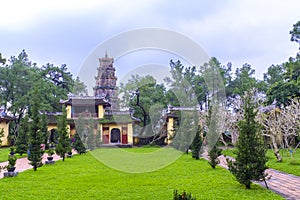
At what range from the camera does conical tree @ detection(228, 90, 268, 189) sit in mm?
7578

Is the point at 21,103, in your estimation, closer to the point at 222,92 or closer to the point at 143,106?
the point at 143,106

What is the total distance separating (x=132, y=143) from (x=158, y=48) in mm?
18825

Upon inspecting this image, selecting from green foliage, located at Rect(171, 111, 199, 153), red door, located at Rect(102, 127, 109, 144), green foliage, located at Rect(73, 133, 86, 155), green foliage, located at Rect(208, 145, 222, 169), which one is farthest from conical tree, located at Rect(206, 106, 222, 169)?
red door, located at Rect(102, 127, 109, 144)

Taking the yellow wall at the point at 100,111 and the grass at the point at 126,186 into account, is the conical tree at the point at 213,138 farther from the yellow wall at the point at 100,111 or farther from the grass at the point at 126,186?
the yellow wall at the point at 100,111

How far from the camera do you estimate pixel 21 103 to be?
29562mm

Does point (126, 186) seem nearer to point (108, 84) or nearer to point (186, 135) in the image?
point (186, 135)

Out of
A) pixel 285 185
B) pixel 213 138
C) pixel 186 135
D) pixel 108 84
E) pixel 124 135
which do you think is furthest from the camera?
pixel 108 84

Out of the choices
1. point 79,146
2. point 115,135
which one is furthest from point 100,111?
point 79,146

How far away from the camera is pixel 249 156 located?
7.69 metres

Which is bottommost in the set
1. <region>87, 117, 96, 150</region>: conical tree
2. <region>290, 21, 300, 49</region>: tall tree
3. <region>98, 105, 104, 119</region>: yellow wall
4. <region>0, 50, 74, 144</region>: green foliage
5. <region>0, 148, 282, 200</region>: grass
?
<region>0, 148, 282, 200</region>: grass

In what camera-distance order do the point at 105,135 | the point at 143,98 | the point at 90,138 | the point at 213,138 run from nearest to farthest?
the point at 213,138 < the point at 90,138 < the point at 105,135 < the point at 143,98

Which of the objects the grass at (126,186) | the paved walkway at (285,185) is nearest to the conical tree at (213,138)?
the grass at (126,186)

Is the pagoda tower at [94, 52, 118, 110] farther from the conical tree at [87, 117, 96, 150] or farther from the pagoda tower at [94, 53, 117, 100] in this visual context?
the conical tree at [87, 117, 96, 150]

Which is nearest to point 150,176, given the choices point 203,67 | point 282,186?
point 282,186
